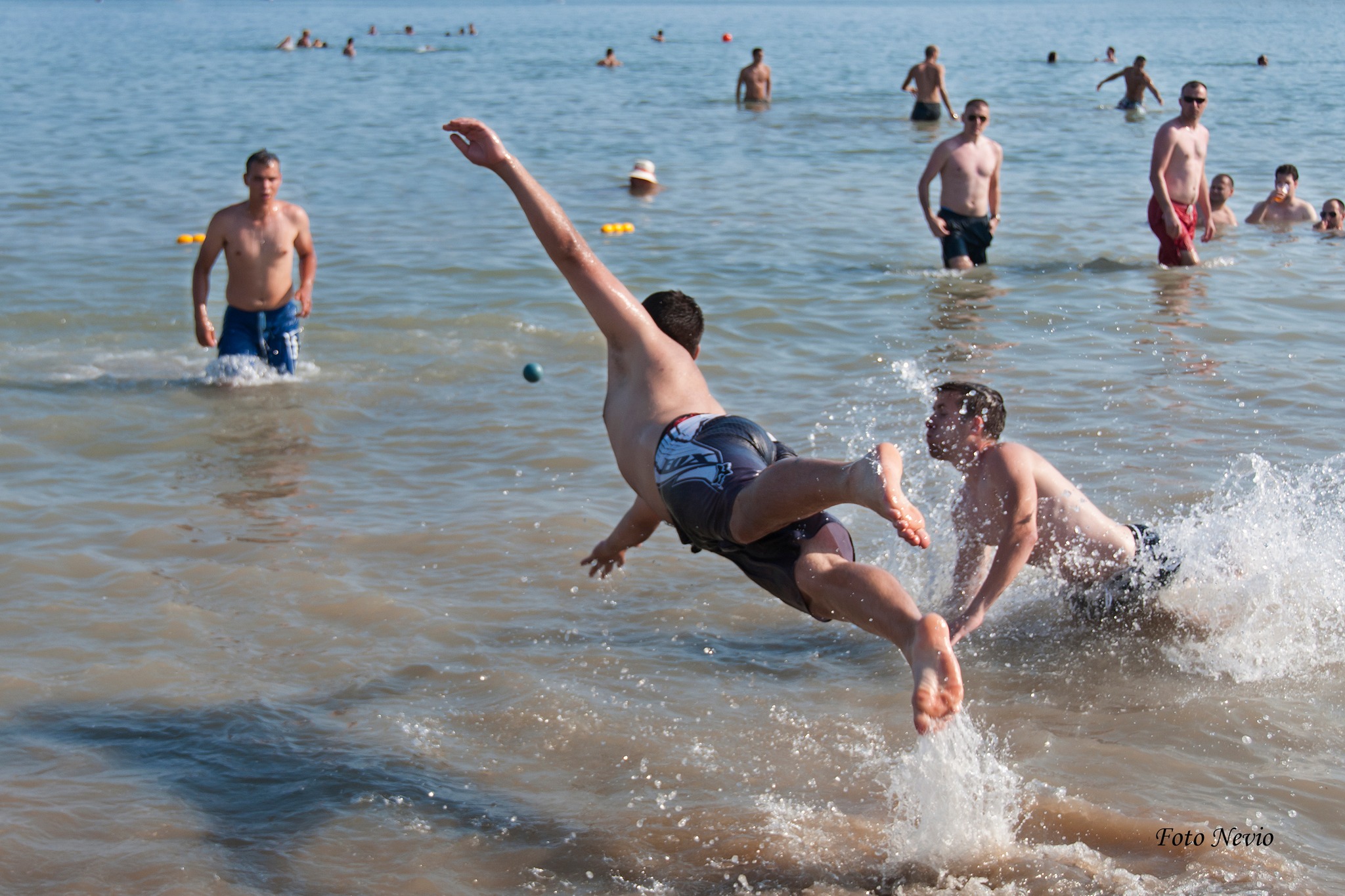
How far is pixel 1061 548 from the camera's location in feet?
17.5

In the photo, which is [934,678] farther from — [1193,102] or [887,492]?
[1193,102]

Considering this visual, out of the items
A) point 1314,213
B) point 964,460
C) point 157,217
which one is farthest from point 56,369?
point 1314,213

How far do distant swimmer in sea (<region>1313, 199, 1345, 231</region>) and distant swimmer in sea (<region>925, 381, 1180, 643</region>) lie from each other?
9757 mm

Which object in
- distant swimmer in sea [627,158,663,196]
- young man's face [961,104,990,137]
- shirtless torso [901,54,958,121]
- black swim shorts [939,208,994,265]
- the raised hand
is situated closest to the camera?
the raised hand

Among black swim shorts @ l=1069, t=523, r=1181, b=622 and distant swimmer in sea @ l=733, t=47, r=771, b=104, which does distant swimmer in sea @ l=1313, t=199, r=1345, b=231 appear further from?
distant swimmer in sea @ l=733, t=47, r=771, b=104

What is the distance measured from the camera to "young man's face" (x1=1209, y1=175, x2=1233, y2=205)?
45.8 feet

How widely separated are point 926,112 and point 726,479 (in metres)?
21.6

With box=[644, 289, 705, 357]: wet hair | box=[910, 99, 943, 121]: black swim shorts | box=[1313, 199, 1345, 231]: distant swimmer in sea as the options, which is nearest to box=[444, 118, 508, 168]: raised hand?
box=[644, 289, 705, 357]: wet hair

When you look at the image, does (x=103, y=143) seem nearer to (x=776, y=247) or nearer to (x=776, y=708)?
(x=776, y=247)

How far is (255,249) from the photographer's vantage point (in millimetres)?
8711

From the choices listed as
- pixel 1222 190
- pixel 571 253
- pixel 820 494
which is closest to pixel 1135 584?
pixel 820 494

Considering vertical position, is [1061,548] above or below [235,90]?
below

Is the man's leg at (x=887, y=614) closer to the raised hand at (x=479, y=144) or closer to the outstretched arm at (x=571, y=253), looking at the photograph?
the outstretched arm at (x=571, y=253)

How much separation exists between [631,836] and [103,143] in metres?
20.3
